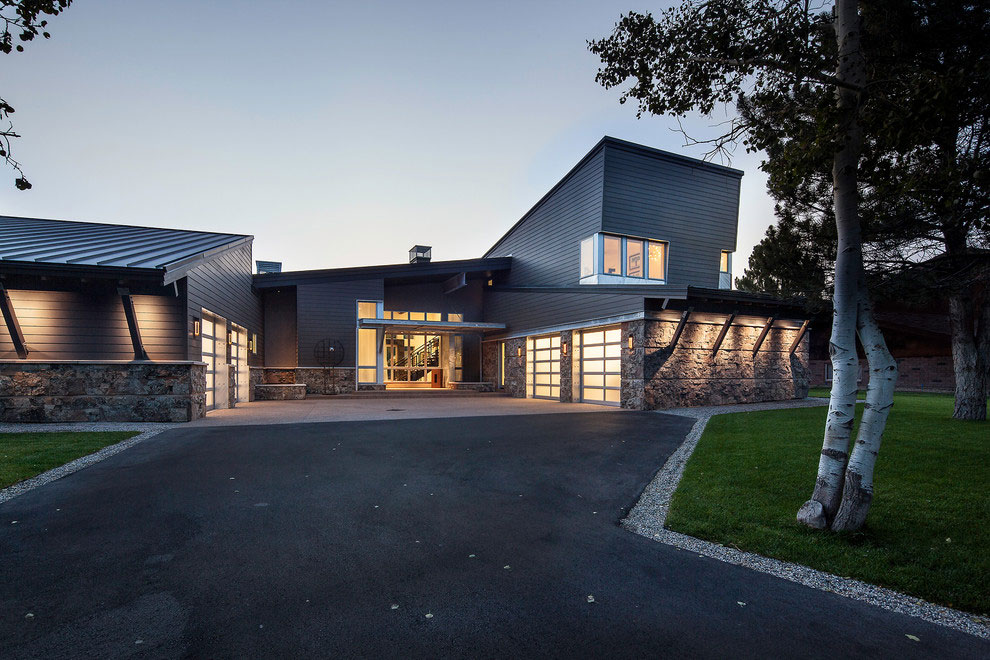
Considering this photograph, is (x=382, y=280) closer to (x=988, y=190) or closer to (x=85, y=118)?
(x=85, y=118)

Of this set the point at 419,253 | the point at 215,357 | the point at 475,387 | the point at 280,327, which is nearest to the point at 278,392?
the point at 280,327

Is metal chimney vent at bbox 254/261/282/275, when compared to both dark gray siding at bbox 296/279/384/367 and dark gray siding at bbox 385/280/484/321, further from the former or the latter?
dark gray siding at bbox 385/280/484/321

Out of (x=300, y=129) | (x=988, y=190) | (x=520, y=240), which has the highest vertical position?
(x=300, y=129)

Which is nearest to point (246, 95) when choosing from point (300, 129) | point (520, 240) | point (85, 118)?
point (85, 118)

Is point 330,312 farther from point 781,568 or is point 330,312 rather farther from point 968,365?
point 968,365

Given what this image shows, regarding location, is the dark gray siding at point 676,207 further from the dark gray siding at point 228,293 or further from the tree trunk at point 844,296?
the tree trunk at point 844,296

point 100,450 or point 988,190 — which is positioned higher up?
point 988,190

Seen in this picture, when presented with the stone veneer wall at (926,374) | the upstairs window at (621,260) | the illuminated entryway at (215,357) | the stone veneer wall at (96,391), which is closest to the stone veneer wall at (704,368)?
the upstairs window at (621,260)

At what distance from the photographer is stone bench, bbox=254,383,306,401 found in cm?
1809

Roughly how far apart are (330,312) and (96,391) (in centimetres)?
976

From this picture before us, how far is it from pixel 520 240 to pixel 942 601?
20595mm

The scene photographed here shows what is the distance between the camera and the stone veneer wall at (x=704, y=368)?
1307cm

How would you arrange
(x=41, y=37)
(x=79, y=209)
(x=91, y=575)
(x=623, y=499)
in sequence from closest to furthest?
(x=91, y=575) < (x=41, y=37) < (x=623, y=499) < (x=79, y=209)

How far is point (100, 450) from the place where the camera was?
710 centimetres
